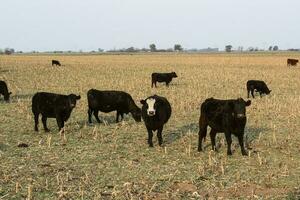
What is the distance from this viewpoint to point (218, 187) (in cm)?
894

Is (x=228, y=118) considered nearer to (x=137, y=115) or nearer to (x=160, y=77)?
(x=137, y=115)

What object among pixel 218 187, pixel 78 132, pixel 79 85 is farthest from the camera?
pixel 79 85

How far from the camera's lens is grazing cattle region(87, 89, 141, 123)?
16219 mm

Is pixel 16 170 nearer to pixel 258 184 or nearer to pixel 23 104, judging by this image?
pixel 258 184

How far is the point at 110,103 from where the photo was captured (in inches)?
645

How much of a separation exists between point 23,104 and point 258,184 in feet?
44.4

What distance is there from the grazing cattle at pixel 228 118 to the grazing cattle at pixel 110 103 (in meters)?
4.54

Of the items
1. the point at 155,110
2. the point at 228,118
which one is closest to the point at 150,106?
the point at 155,110

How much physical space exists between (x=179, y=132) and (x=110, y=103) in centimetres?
303

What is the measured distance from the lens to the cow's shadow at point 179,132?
13.6 metres

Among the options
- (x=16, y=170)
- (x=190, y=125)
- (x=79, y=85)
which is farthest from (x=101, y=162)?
(x=79, y=85)

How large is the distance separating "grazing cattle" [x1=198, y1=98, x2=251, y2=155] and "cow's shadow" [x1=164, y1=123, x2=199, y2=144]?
1601mm

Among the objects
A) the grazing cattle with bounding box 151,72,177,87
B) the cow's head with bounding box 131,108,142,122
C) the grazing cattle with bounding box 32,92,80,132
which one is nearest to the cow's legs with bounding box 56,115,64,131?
the grazing cattle with bounding box 32,92,80,132

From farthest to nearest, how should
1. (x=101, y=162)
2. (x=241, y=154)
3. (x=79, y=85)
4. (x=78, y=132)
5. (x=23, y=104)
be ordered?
(x=79, y=85) < (x=23, y=104) < (x=78, y=132) < (x=241, y=154) < (x=101, y=162)
